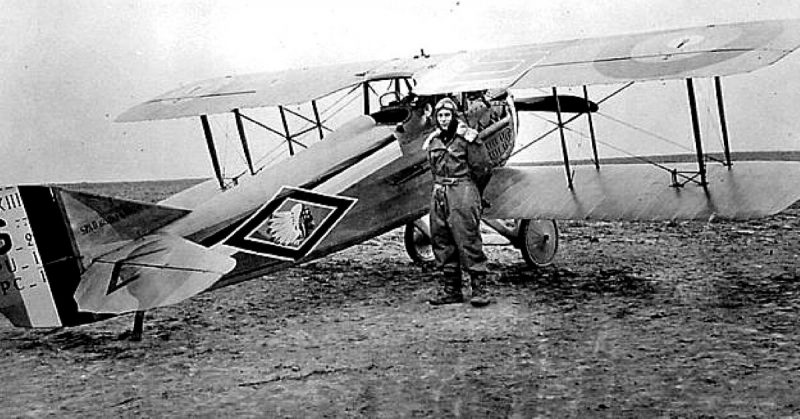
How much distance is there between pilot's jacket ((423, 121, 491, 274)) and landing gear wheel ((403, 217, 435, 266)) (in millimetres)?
1675

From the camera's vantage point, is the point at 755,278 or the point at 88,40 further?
the point at 88,40

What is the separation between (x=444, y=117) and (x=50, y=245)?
2.67 metres

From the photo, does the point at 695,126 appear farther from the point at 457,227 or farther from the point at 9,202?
the point at 9,202

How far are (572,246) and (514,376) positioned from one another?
4.44 meters

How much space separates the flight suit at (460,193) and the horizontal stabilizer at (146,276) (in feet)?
5.23

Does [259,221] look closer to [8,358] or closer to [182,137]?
[8,358]

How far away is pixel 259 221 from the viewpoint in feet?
19.4

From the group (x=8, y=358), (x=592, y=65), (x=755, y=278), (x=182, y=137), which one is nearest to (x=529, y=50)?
(x=592, y=65)

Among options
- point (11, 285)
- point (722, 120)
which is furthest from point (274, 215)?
point (722, 120)

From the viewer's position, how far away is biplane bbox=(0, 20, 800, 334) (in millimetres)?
4961

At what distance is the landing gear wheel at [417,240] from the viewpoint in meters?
7.95

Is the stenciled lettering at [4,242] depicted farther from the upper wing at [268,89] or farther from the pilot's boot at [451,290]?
the upper wing at [268,89]

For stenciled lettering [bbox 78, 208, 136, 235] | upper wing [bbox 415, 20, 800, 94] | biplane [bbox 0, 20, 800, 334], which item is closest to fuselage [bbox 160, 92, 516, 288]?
biplane [bbox 0, 20, 800, 334]

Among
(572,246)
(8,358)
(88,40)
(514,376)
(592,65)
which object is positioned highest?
(88,40)
